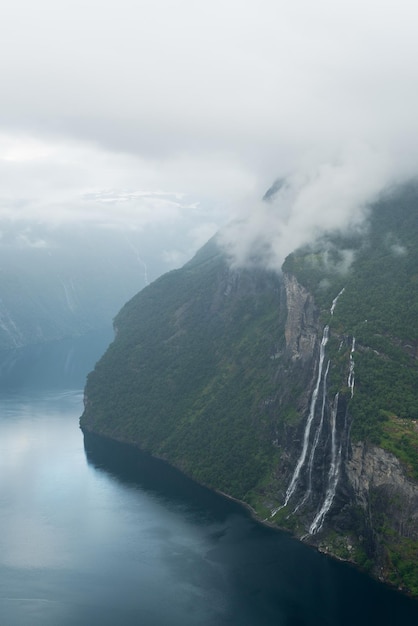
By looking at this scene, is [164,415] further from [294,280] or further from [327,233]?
[327,233]

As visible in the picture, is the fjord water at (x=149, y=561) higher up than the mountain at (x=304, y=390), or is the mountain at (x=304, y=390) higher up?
the mountain at (x=304, y=390)

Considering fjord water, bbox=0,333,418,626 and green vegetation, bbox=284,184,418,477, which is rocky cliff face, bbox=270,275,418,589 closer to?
green vegetation, bbox=284,184,418,477

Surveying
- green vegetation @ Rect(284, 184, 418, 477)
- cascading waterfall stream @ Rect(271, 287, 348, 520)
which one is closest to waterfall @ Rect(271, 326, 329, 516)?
cascading waterfall stream @ Rect(271, 287, 348, 520)

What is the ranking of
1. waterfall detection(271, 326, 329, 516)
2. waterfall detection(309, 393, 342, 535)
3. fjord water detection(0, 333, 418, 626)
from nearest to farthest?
1. fjord water detection(0, 333, 418, 626)
2. waterfall detection(309, 393, 342, 535)
3. waterfall detection(271, 326, 329, 516)

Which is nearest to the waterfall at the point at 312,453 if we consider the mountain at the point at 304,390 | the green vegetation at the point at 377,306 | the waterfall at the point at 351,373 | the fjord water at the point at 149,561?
the mountain at the point at 304,390

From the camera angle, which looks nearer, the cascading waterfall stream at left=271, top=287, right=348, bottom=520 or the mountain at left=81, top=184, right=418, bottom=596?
the mountain at left=81, top=184, right=418, bottom=596

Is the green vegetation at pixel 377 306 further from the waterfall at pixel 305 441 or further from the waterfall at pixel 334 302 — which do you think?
the waterfall at pixel 305 441
